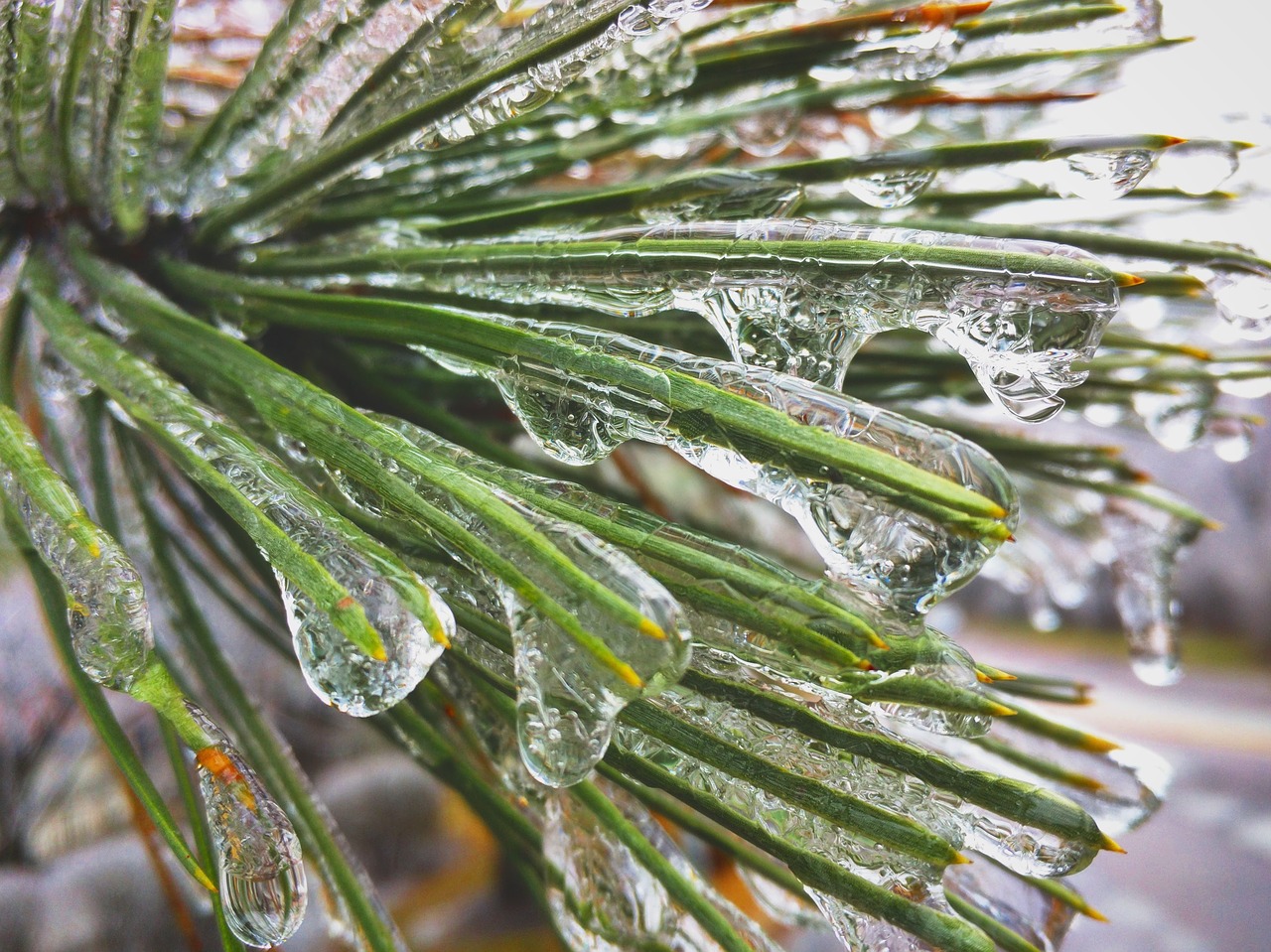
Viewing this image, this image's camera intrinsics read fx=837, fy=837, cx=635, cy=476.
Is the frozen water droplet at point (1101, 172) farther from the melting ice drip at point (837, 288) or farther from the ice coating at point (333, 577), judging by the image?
the ice coating at point (333, 577)

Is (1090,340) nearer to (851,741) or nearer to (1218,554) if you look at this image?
(851,741)

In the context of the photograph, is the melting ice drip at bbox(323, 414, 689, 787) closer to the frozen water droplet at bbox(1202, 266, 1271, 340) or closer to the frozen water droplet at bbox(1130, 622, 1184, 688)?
the frozen water droplet at bbox(1202, 266, 1271, 340)

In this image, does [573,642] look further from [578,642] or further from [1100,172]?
[1100,172]

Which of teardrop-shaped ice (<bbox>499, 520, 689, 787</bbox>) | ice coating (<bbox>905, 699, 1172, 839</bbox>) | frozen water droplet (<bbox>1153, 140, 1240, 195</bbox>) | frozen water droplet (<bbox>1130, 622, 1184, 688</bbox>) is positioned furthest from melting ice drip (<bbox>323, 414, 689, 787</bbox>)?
frozen water droplet (<bbox>1130, 622, 1184, 688</bbox>)

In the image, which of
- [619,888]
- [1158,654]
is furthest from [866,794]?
[1158,654]

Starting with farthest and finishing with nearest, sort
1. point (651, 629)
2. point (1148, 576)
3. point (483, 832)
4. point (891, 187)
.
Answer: point (483, 832)
point (1148, 576)
point (891, 187)
point (651, 629)

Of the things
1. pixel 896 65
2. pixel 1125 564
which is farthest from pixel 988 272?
pixel 1125 564
